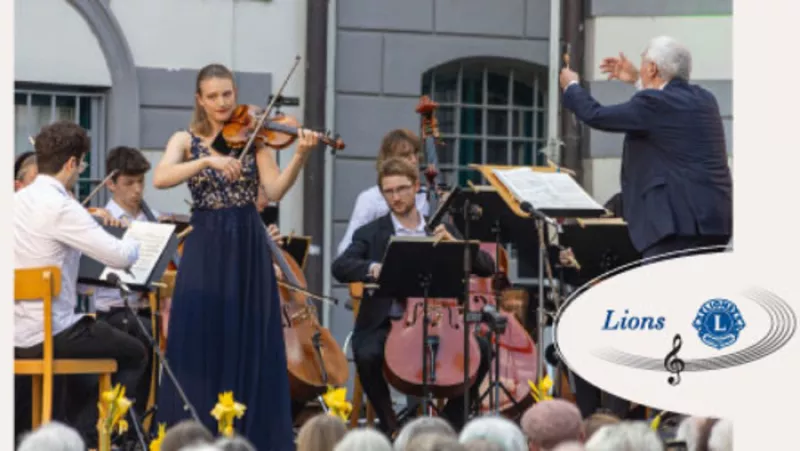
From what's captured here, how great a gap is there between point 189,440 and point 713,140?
3466mm

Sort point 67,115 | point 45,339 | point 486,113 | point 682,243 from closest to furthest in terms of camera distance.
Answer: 1. point 45,339
2. point 682,243
3. point 67,115
4. point 486,113

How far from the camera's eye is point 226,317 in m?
7.27

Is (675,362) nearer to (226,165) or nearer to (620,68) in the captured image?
(620,68)

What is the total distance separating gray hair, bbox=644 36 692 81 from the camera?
760 cm

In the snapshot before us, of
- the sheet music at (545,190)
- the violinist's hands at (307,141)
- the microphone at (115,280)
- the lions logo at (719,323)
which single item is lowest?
the lions logo at (719,323)

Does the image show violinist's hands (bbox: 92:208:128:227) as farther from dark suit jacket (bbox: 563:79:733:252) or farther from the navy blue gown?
dark suit jacket (bbox: 563:79:733:252)

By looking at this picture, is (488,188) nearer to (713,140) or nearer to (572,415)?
(713,140)

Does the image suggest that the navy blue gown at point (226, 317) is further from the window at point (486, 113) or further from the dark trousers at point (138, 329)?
the window at point (486, 113)

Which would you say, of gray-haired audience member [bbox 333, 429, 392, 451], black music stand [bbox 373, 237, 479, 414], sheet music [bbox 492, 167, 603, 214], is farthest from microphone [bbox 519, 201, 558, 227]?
gray-haired audience member [bbox 333, 429, 392, 451]

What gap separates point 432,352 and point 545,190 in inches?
43.8

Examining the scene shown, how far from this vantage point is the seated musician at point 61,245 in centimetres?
695

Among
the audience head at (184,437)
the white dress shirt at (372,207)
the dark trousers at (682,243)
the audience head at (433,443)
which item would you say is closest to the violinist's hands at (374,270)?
the white dress shirt at (372,207)

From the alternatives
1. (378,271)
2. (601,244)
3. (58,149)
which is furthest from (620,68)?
(58,149)

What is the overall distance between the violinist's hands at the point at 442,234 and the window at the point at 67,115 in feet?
9.93
